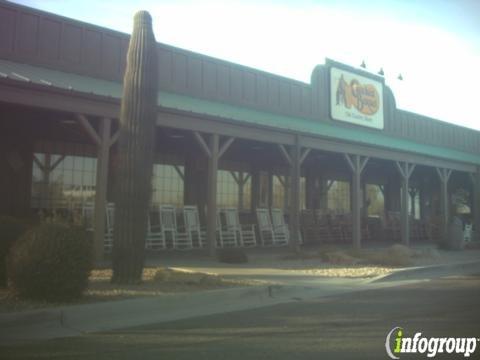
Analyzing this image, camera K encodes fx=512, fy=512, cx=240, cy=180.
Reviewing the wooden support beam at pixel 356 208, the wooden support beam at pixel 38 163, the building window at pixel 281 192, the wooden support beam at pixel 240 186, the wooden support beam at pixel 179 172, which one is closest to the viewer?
the wooden support beam at pixel 38 163

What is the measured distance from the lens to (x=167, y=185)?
58.1 feet

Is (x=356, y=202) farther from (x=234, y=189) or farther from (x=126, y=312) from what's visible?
(x=126, y=312)

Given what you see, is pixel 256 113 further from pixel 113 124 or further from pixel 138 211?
pixel 138 211

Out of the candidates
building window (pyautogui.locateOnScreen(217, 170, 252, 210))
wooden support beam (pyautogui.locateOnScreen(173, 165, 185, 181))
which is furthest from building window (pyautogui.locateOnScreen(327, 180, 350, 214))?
wooden support beam (pyautogui.locateOnScreen(173, 165, 185, 181))

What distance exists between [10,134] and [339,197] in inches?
613

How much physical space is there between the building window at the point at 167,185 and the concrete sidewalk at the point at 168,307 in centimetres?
680

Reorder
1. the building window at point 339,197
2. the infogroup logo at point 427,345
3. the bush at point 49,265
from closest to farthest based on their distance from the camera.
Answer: the infogroup logo at point 427,345
the bush at point 49,265
the building window at point 339,197

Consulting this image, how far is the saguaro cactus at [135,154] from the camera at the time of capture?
8.91m

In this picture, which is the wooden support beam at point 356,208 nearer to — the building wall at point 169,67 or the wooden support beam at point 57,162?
the building wall at point 169,67

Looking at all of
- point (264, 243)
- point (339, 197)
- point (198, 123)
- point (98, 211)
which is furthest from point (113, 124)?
point (339, 197)

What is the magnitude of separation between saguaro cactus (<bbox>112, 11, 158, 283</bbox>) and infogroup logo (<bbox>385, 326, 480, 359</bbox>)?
470 centimetres

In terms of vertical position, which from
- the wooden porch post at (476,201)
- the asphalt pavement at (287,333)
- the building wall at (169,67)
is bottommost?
the asphalt pavement at (287,333)

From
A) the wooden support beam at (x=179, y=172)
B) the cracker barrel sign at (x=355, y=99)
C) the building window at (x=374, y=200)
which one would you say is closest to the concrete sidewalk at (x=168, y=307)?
the wooden support beam at (x=179, y=172)

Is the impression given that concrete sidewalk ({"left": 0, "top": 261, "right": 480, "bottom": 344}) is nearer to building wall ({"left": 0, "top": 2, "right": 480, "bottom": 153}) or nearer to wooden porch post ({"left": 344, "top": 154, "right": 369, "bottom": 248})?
wooden porch post ({"left": 344, "top": 154, "right": 369, "bottom": 248})
